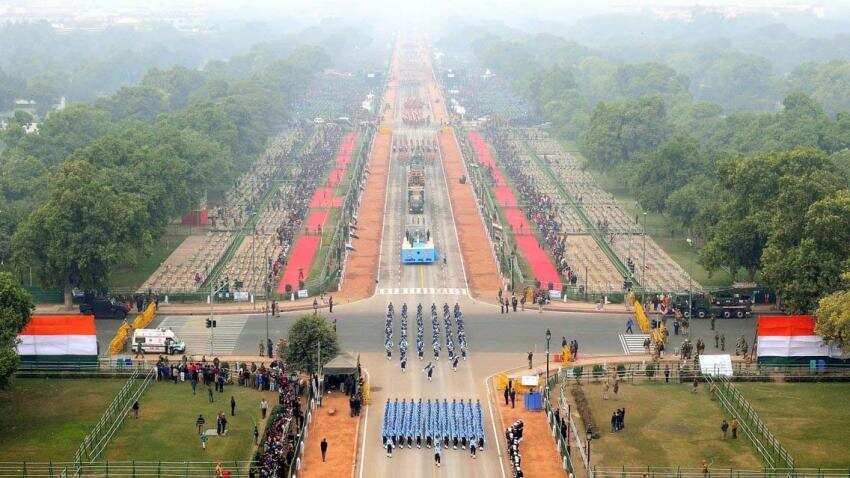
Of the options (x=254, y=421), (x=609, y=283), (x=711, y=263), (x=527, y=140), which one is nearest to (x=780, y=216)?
(x=711, y=263)

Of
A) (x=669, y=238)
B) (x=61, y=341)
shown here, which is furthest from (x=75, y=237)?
(x=669, y=238)

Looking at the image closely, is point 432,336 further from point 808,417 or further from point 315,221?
point 315,221

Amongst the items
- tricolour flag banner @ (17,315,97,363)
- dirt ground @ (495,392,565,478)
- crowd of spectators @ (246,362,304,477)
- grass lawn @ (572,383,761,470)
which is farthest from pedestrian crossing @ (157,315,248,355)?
grass lawn @ (572,383,761,470)

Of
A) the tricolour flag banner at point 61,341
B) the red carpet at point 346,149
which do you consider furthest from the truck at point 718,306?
the red carpet at point 346,149

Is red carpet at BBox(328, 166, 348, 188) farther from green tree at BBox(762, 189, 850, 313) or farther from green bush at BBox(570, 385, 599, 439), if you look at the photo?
green bush at BBox(570, 385, 599, 439)

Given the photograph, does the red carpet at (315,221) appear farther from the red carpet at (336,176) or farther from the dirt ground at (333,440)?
the dirt ground at (333,440)
